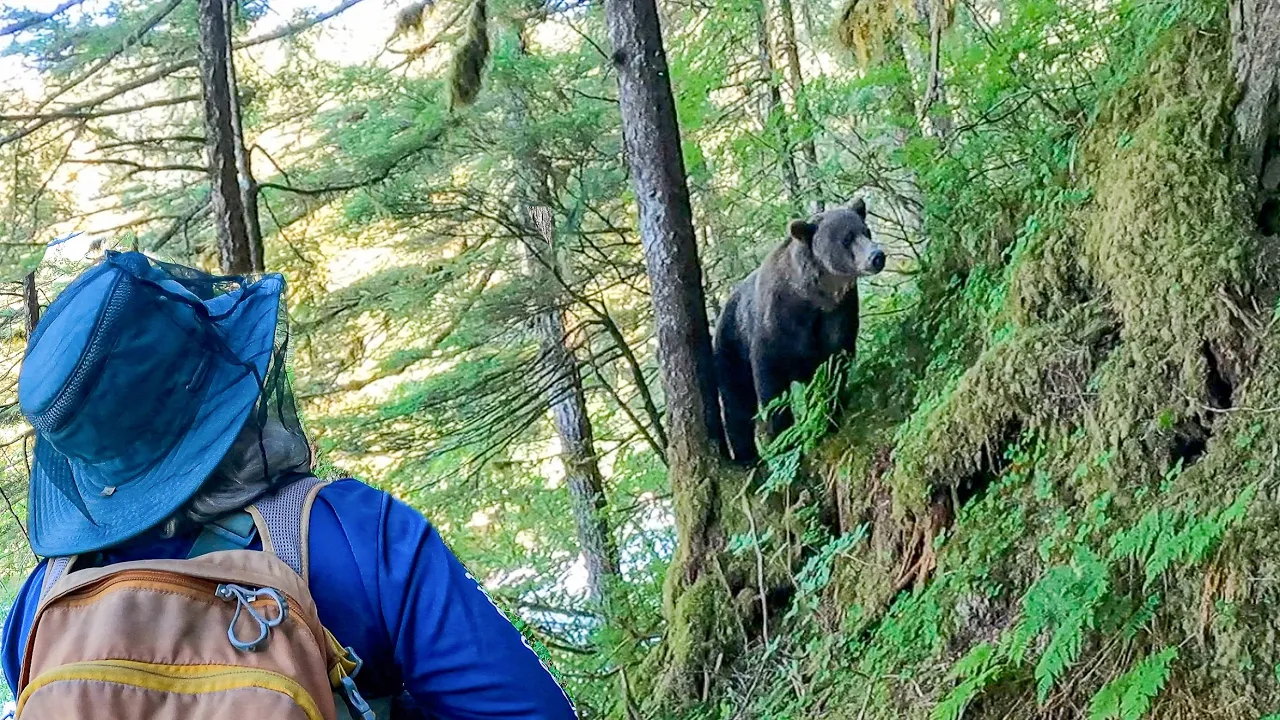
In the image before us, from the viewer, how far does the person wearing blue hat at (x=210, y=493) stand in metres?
1.33

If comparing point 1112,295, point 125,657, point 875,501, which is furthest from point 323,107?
point 125,657

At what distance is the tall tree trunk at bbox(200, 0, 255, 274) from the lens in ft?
18.9

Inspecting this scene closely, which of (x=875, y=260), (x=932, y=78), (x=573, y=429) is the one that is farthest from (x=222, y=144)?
(x=573, y=429)

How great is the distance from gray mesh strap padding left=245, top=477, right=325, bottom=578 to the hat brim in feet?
0.31

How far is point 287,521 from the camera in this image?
1354mm

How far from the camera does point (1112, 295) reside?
13.0 feet

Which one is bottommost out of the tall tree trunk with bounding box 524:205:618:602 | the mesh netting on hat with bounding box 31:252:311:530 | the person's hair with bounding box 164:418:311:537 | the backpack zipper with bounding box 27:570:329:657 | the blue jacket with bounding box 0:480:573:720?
the tall tree trunk with bounding box 524:205:618:602

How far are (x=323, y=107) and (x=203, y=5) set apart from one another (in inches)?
149

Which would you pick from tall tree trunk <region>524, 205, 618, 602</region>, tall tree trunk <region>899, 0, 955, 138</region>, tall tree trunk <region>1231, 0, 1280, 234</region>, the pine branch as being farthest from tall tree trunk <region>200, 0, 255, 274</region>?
tall tree trunk <region>1231, 0, 1280, 234</region>

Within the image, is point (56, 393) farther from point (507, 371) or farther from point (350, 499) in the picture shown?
point (507, 371)

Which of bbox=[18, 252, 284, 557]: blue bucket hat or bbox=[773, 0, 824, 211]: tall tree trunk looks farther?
bbox=[773, 0, 824, 211]: tall tree trunk

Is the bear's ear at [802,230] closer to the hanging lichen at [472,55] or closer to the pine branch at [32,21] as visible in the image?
the hanging lichen at [472,55]

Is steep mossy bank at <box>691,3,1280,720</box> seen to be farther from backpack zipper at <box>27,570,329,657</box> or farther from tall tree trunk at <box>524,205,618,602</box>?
tall tree trunk at <box>524,205,618,602</box>

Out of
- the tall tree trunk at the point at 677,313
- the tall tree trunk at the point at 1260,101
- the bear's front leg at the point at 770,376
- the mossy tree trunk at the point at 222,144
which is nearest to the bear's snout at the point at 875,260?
the bear's front leg at the point at 770,376
